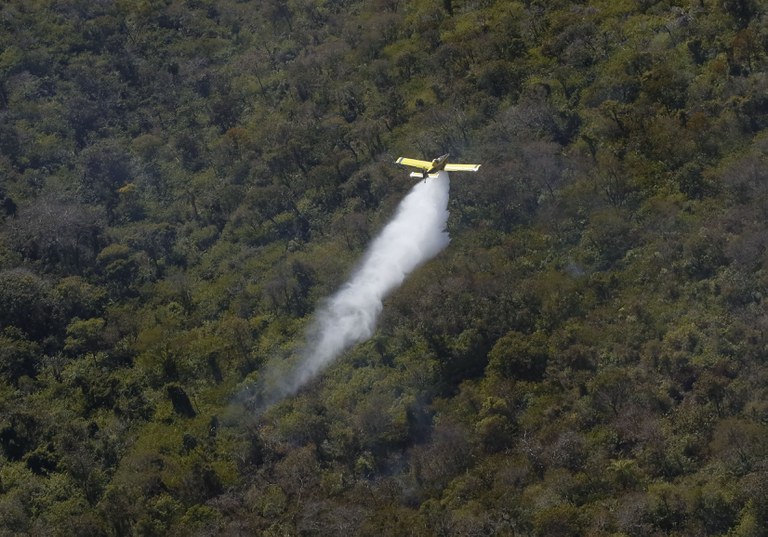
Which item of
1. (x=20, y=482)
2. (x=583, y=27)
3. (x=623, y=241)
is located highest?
(x=583, y=27)

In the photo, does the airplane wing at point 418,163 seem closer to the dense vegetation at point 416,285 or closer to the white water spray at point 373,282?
the white water spray at point 373,282

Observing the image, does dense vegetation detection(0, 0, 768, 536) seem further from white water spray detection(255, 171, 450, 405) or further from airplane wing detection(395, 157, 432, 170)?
airplane wing detection(395, 157, 432, 170)

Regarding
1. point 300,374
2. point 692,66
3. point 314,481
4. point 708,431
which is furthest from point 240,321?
point 692,66

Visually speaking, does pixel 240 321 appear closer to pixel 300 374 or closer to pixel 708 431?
pixel 300 374

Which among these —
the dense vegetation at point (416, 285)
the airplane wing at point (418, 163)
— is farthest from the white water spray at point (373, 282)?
the airplane wing at point (418, 163)

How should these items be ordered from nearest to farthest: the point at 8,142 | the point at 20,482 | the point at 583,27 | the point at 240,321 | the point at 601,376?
the point at 601,376
the point at 20,482
the point at 240,321
the point at 583,27
the point at 8,142

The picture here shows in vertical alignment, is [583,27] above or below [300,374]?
above

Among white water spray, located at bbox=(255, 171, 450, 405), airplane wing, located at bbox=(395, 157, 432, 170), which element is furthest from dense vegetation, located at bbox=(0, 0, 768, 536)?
airplane wing, located at bbox=(395, 157, 432, 170)
